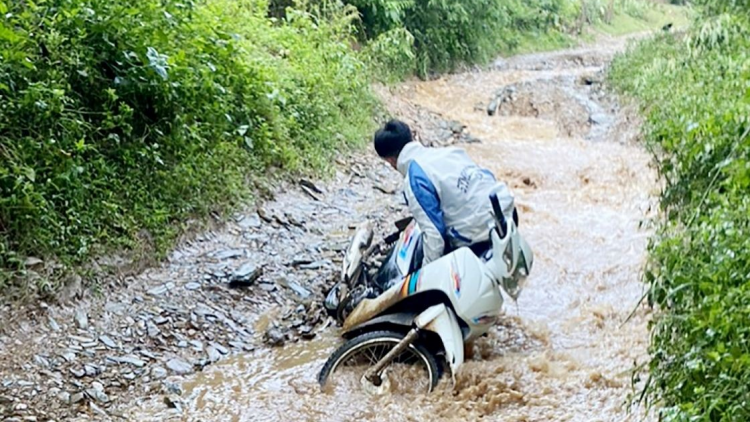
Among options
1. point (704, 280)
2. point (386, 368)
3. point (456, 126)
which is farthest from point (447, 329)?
point (456, 126)

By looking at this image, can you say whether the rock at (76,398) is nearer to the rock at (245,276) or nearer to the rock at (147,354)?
the rock at (147,354)

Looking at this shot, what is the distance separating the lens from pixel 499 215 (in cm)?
441

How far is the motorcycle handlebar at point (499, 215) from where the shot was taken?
4391mm

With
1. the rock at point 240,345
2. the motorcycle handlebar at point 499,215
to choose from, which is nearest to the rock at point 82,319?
the rock at point 240,345

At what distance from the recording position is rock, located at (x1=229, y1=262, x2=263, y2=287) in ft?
19.7

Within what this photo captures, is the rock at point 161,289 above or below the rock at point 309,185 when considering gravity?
above

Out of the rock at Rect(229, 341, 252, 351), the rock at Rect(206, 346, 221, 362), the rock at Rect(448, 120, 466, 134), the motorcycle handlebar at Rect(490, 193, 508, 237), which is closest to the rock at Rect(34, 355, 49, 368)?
the rock at Rect(206, 346, 221, 362)

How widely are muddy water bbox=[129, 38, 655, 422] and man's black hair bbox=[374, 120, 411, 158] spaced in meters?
1.48

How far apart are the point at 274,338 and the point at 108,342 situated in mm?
1141

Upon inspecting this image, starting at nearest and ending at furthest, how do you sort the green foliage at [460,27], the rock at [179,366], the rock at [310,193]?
the rock at [179,366] < the rock at [310,193] < the green foliage at [460,27]

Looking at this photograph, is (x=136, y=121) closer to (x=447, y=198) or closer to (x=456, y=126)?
(x=447, y=198)

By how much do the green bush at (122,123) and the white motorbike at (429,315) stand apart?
2.18m

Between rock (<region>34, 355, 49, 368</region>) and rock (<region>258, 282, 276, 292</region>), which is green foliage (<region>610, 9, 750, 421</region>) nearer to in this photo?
rock (<region>258, 282, 276, 292</region>)

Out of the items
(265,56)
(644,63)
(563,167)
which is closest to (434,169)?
(265,56)
